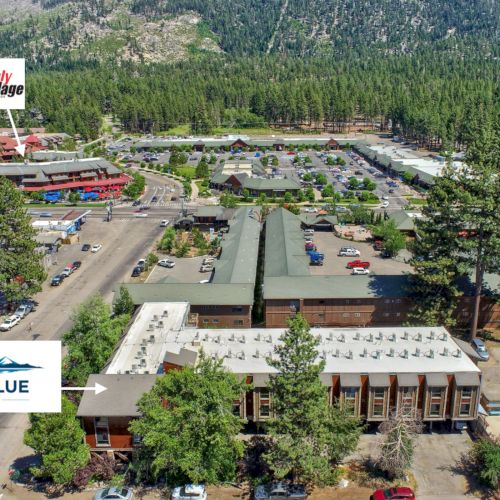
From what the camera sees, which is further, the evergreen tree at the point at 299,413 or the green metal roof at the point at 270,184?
the green metal roof at the point at 270,184

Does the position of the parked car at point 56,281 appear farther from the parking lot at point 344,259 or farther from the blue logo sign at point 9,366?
the blue logo sign at point 9,366

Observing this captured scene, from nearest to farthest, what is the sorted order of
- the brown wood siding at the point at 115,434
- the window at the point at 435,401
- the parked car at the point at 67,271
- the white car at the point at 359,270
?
1. the brown wood siding at the point at 115,434
2. the window at the point at 435,401
3. the white car at the point at 359,270
4. the parked car at the point at 67,271

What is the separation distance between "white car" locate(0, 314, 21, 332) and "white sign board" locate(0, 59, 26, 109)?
24.9 metres

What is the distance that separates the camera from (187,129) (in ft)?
548

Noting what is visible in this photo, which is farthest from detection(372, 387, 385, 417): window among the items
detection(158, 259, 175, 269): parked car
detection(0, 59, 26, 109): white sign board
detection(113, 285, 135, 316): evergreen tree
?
detection(158, 259, 175, 269): parked car

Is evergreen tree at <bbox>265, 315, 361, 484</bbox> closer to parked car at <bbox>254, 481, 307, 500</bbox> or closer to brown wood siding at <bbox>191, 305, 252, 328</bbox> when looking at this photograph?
parked car at <bbox>254, 481, 307, 500</bbox>

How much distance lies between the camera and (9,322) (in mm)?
47938

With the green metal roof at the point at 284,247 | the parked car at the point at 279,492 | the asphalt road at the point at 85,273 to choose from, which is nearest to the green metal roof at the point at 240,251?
the green metal roof at the point at 284,247

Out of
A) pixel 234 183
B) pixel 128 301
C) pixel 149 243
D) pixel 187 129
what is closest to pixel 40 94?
pixel 187 129

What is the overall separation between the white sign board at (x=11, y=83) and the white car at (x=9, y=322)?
24.9 m

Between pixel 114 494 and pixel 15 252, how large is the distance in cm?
3047

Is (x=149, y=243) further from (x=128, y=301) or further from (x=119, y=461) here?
(x=119, y=461)

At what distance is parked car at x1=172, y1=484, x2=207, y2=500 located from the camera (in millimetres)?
27969

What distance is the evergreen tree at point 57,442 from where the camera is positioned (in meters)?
28.1
